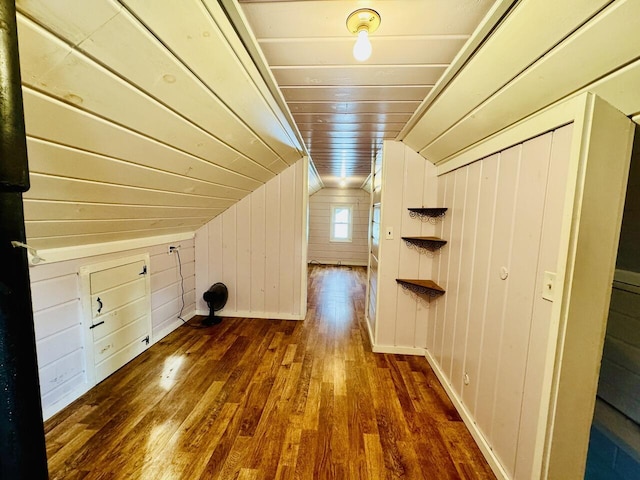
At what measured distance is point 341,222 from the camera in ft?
22.1

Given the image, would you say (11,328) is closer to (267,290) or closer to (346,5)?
(346,5)

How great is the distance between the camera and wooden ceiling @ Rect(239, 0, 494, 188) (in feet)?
2.74

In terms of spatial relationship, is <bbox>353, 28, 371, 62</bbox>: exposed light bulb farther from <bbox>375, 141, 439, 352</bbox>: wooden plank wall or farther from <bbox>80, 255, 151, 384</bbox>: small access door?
<bbox>80, 255, 151, 384</bbox>: small access door

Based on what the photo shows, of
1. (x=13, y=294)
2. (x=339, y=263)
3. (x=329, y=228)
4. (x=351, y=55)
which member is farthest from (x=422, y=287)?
(x=329, y=228)

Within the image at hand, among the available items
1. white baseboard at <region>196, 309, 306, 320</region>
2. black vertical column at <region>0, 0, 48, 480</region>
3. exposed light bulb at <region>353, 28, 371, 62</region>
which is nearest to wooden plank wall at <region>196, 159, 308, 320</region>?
white baseboard at <region>196, 309, 306, 320</region>

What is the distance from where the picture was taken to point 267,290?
3182 mm

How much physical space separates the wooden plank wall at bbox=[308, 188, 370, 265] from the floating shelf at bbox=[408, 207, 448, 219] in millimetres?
4240

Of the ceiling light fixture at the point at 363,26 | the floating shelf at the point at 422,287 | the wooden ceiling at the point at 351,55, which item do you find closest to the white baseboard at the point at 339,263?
the floating shelf at the point at 422,287

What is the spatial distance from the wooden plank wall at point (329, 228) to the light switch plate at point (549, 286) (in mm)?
5485

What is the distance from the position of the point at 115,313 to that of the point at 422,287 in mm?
2591

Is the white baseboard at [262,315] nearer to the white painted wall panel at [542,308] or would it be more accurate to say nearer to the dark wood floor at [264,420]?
the dark wood floor at [264,420]

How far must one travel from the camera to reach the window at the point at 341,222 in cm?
667

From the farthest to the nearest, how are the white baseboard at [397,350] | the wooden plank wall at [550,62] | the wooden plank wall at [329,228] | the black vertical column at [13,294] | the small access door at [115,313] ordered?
the wooden plank wall at [329,228] < the white baseboard at [397,350] < the small access door at [115,313] < the wooden plank wall at [550,62] < the black vertical column at [13,294]

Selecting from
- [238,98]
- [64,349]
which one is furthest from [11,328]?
[64,349]
